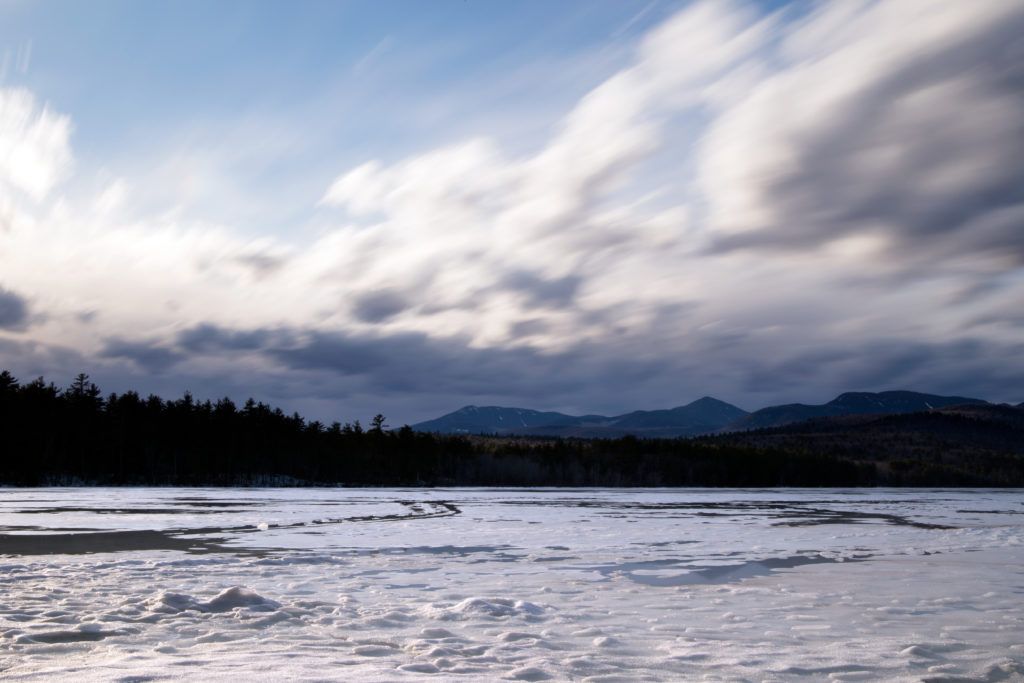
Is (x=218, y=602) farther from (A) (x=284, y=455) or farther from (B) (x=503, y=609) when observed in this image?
(A) (x=284, y=455)

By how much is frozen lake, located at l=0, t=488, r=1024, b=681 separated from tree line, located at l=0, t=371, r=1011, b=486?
→ 3146 inches

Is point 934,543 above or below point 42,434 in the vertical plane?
below

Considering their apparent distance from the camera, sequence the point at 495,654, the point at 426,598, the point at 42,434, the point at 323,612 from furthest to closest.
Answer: the point at 42,434
the point at 426,598
the point at 323,612
the point at 495,654

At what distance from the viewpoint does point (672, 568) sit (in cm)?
1697

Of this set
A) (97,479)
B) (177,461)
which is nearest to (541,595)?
(97,479)

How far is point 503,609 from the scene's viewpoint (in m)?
11.2

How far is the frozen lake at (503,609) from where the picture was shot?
7.88 m

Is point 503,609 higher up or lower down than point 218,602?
lower down

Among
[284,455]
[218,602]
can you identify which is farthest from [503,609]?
[284,455]

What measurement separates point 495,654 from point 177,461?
363ft

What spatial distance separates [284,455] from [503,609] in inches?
4419

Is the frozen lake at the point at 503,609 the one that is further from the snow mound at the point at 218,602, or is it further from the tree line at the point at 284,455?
the tree line at the point at 284,455

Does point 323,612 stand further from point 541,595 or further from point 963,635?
point 963,635

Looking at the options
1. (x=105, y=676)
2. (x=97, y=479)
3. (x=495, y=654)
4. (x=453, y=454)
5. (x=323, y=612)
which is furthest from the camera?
(x=453, y=454)
